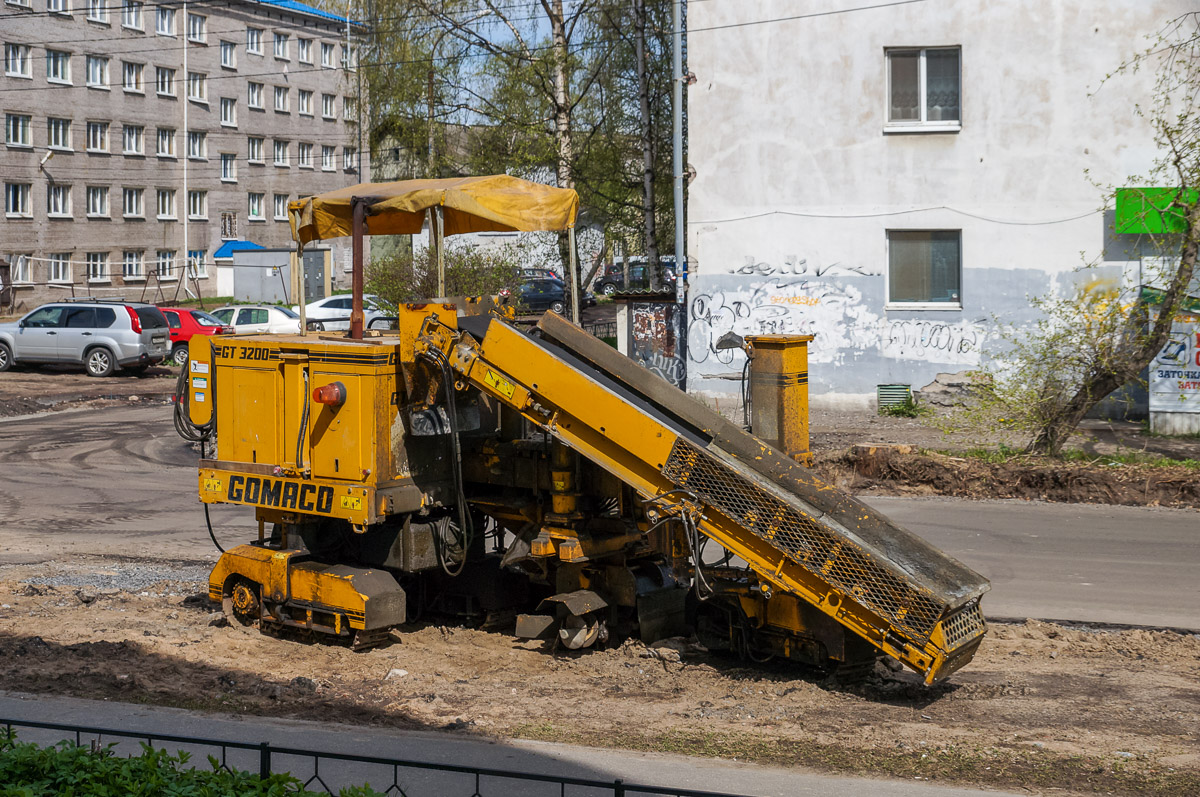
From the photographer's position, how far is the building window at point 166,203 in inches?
2048

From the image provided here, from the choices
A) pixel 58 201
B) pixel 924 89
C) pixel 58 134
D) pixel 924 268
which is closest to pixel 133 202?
pixel 58 201

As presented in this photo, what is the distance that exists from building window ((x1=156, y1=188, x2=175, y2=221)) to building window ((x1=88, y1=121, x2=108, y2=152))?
3124mm

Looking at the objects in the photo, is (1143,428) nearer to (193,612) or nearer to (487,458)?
(487,458)

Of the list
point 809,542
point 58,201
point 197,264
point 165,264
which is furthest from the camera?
point 197,264

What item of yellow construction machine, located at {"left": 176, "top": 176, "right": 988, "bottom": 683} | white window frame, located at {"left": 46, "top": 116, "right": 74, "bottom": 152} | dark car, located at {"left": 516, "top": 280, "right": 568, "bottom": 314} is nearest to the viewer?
yellow construction machine, located at {"left": 176, "top": 176, "right": 988, "bottom": 683}

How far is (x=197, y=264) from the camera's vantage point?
53031mm

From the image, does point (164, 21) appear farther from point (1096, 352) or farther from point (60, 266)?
point (1096, 352)

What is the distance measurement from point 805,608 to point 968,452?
927 centimetres

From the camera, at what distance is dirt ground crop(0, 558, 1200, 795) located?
6383 millimetres

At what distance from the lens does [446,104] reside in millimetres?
31047

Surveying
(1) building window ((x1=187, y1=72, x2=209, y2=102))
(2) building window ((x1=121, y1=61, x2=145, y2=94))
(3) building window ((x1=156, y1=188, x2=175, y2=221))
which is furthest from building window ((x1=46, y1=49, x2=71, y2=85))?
(1) building window ((x1=187, y1=72, x2=209, y2=102))

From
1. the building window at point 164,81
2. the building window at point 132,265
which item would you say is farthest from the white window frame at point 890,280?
the building window at point 164,81

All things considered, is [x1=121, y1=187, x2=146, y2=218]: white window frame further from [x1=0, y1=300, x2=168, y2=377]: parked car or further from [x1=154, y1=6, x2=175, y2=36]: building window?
[x1=0, y1=300, x2=168, y2=377]: parked car

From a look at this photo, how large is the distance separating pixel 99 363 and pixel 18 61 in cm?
2434
